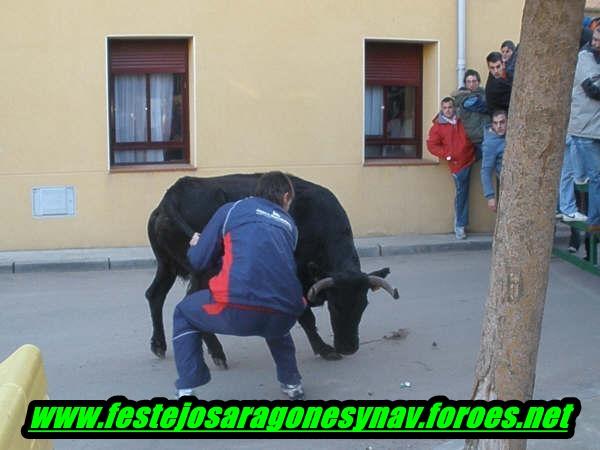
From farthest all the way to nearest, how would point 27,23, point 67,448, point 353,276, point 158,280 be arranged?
point 27,23, point 158,280, point 353,276, point 67,448

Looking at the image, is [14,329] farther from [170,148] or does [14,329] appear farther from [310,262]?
[170,148]

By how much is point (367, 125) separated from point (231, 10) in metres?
2.53

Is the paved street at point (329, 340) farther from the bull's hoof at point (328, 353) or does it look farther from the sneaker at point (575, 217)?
the sneaker at point (575, 217)

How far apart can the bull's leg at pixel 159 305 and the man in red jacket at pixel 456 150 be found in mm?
5936

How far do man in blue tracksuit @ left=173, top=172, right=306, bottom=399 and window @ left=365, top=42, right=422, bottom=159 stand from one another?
7.61 meters

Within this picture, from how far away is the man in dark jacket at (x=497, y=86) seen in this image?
1244cm

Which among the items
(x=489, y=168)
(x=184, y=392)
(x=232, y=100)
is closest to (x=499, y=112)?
(x=489, y=168)

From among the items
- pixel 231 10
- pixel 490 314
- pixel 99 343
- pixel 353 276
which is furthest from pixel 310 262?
pixel 231 10

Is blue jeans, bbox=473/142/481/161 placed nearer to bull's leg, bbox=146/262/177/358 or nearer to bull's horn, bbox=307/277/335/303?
bull's leg, bbox=146/262/177/358

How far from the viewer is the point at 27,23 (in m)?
12.8

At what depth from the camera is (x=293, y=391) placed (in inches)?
280

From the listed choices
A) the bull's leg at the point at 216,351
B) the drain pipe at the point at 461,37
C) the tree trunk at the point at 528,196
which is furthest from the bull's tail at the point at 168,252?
the drain pipe at the point at 461,37

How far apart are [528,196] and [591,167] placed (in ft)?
21.6

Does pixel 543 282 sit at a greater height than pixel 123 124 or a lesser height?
lesser
